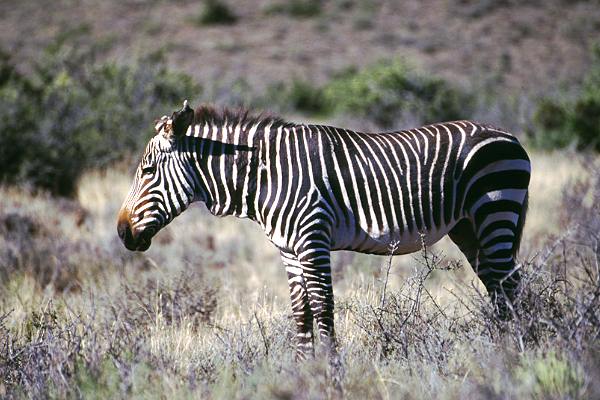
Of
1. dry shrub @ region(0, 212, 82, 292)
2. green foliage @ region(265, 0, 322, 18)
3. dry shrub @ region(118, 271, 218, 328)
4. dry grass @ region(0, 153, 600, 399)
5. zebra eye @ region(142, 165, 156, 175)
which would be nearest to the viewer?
dry grass @ region(0, 153, 600, 399)

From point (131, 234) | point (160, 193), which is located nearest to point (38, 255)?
point (131, 234)

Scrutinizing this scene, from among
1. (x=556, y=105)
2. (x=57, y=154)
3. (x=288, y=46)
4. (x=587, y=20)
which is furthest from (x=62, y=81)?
(x=587, y=20)

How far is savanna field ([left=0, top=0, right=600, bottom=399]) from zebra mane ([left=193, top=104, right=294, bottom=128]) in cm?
155

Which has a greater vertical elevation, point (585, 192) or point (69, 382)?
point (585, 192)

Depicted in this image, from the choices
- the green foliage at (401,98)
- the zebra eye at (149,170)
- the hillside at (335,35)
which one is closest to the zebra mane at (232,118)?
the zebra eye at (149,170)

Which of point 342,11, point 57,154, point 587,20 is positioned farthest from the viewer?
point 342,11

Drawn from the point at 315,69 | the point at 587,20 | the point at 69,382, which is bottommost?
the point at 69,382

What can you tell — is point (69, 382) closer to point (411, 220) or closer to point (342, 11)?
point (411, 220)

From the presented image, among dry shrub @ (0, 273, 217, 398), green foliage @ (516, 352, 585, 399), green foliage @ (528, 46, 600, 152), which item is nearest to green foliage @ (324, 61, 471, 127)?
green foliage @ (528, 46, 600, 152)

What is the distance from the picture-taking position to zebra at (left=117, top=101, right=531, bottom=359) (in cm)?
575

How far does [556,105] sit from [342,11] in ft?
115

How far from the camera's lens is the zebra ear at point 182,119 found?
5664 mm

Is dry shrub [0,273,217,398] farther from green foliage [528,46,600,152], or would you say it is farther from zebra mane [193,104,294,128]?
green foliage [528,46,600,152]

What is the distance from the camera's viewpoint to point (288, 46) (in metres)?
45.4
